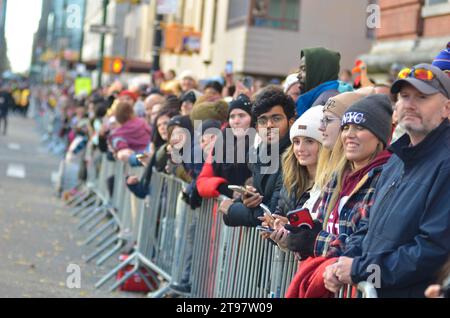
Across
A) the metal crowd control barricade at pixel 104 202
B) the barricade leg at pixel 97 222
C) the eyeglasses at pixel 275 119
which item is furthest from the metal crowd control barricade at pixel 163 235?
the barricade leg at pixel 97 222

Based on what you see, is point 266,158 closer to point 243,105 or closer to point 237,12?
point 243,105

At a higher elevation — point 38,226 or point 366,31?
point 366,31

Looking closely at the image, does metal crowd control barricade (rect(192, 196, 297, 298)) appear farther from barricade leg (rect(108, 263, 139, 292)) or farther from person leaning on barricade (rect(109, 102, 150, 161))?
person leaning on barricade (rect(109, 102, 150, 161))

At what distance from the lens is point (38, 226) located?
16406 millimetres

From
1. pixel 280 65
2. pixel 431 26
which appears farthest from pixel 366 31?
pixel 431 26

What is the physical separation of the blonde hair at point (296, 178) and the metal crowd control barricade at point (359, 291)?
1493 mm

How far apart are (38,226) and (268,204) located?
368 inches

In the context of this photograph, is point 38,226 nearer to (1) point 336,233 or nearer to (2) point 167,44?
(1) point 336,233

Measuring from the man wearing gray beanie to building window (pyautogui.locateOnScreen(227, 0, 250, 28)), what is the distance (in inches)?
1132

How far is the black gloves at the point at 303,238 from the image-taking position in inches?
243

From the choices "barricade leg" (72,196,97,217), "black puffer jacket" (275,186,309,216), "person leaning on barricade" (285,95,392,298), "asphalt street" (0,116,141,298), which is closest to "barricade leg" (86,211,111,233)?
"asphalt street" (0,116,141,298)

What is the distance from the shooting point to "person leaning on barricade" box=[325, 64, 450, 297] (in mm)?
5066

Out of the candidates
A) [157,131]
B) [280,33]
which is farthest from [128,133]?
[280,33]

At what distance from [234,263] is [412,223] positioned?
124 inches
